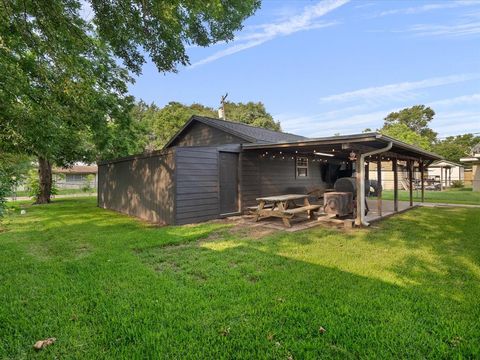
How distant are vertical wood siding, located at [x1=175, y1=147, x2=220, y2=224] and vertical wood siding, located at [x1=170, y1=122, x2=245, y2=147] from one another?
6.45ft

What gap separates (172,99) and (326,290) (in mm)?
32725

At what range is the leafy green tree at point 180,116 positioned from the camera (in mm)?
30516

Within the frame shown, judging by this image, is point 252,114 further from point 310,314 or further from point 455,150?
point 310,314

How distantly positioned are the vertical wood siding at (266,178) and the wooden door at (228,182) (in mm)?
252

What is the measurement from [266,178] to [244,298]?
7768 millimetres

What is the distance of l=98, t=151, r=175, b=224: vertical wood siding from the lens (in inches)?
310

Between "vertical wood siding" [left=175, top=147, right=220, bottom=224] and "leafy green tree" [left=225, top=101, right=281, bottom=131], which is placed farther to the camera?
"leafy green tree" [left=225, top=101, right=281, bottom=131]

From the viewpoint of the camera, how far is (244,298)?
302 centimetres

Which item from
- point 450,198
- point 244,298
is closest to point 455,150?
point 450,198

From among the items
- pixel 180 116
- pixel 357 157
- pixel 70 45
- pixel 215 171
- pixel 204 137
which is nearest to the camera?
pixel 70 45

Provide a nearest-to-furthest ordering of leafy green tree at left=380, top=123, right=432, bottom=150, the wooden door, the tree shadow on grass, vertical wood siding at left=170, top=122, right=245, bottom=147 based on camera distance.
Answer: the tree shadow on grass
the wooden door
vertical wood siding at left=170, top=122, right=245, bottom=147
leafy green tree at left=380, top=123, right=432, bottom=150

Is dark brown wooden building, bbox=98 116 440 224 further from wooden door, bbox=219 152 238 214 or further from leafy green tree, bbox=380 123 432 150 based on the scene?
leafy green tree, bbox=380 123 432 150

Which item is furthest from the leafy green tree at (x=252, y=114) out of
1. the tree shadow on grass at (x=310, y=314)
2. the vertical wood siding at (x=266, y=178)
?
the tree shadow on grass at (x=310, y=314)

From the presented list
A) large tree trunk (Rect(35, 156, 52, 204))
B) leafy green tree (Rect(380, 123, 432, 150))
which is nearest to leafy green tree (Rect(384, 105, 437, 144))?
leafy green tree (Rect(380, 123, 432, 150))
